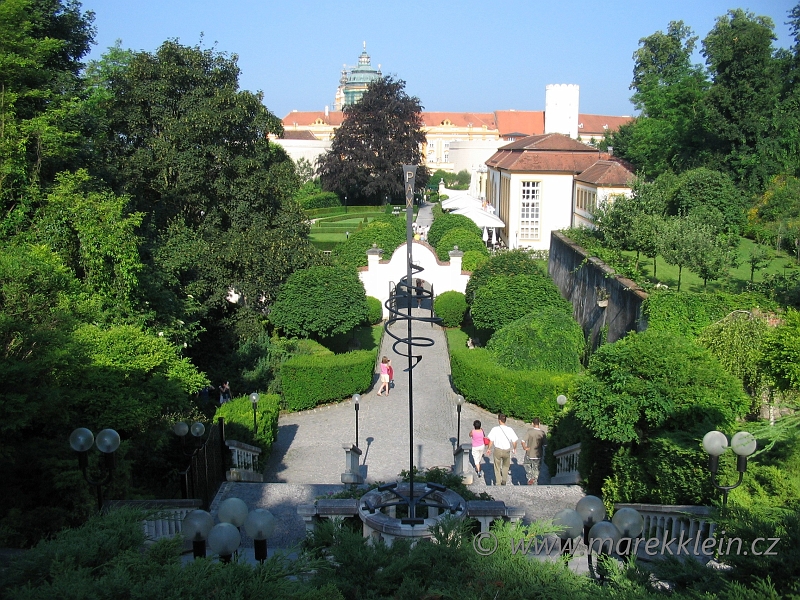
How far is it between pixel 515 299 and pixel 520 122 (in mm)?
77988

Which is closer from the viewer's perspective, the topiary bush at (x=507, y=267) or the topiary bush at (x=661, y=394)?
the topiary bush at (x=661, y=394)

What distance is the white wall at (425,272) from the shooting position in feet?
83.2

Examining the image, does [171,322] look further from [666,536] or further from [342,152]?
[342,152]

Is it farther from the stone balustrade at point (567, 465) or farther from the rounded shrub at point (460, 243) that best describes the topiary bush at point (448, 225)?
the stone balustrade at point (567, 465)

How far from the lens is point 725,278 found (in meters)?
15.3

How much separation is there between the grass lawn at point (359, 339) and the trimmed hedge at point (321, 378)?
11.4 ft

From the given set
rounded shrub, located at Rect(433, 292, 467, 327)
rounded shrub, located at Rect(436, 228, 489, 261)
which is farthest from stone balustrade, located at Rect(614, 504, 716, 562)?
rounded shrub, located at Rect(436, 228, 489, 261)

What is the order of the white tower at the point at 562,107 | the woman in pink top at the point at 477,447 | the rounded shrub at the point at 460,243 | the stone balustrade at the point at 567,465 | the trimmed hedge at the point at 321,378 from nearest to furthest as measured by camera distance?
the stone balustrade at the point at 567,465 → the woman in pink top at the point at 477,447 → the trimmed hedge at the point at 321,378 → the rounded shrub at the point at 460,243 → the white tower at the point at 562,107

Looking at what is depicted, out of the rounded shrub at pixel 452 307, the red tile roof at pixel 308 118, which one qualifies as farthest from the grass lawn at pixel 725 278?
the red tile roof at pixel 308 118

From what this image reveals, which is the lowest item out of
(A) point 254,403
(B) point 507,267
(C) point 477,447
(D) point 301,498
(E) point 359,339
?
(E) point 359,339

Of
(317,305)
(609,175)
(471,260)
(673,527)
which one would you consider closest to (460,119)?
(609,175)

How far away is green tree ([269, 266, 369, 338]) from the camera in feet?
60.7
